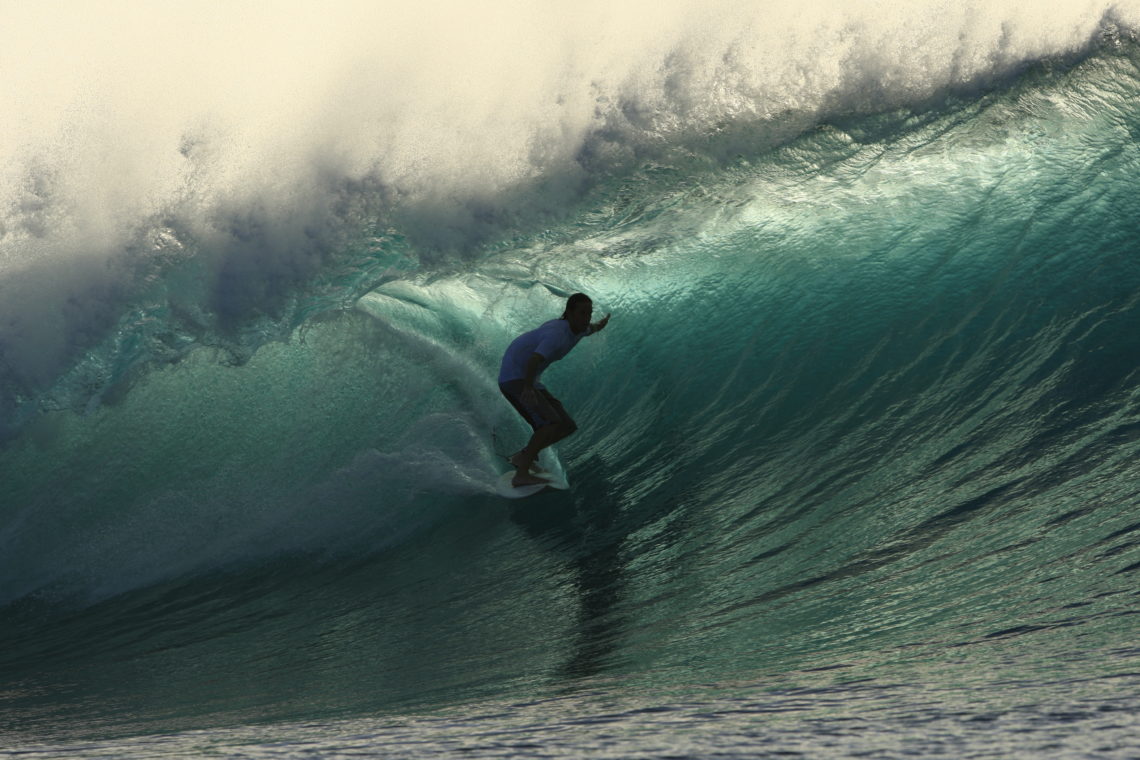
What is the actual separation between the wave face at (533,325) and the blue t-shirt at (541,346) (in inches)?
31.4

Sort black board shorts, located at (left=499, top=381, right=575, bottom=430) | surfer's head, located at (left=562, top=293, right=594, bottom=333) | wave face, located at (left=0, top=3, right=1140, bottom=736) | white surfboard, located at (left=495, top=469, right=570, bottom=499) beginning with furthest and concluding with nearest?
white surfboard, located at (left=495, top=469, right=570, bottom=499) < black board shorts, located at (left=499, top=381, right=575, bottom=430) < surfer's head, located at (left=562, top=293, right=594, bottom=333) < wave face, located at (left=0, top=3, right=1140, bottom=736)

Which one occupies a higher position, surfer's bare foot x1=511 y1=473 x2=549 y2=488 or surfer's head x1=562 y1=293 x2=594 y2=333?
surfer's head x1=562 y1=293 x2=594 y2=333

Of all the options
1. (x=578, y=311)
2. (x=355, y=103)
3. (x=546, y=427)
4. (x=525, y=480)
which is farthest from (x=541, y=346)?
(x=355, y=103)

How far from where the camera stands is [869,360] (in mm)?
6289

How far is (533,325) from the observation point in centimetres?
711

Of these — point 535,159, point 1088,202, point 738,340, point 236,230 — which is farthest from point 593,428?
point 1088,202

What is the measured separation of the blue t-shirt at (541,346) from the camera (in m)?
5.40

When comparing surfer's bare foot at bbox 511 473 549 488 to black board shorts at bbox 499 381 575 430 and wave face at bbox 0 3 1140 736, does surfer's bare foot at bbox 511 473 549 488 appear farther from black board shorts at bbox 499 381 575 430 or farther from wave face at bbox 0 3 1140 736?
black board shorts at bbox 499 381 575 430

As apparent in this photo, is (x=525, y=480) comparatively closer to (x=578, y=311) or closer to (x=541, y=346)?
(x=541, y=346)

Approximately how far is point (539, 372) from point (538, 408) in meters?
0.24

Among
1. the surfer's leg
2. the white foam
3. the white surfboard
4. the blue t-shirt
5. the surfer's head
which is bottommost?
the white surfboard

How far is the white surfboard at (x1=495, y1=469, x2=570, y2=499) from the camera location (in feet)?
19.1

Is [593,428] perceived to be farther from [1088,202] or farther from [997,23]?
[997,23]

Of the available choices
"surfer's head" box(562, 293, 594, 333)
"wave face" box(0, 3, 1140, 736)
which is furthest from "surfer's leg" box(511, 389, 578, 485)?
"surfer's head" box(562, 293, 594, 333)
